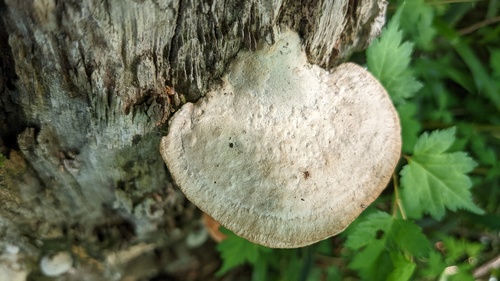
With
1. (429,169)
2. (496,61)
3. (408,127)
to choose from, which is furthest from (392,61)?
(496,61)

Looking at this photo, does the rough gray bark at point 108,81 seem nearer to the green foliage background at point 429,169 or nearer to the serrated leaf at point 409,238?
the green foliage background at point 429,169

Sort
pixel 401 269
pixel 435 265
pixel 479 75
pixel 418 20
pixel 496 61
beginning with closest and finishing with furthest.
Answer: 1. pixel 401 269
2. pixel 418 20
3. pixel 435 265
4. pixel 496 61
5. pixel 479 75

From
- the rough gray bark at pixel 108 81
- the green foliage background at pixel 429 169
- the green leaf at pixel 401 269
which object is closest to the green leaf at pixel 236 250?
the green foliage background at pixel 429 169

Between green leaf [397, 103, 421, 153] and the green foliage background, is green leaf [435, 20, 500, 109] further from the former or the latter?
green leaf [397, 103, 421, 153]

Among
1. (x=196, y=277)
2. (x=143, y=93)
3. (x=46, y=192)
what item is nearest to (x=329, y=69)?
(x=143, y=93)

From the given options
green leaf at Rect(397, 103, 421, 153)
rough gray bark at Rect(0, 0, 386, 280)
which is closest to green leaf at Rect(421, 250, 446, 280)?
green leaf at Rect(397, 103, 421, 153)

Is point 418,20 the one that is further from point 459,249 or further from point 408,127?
point 459,249

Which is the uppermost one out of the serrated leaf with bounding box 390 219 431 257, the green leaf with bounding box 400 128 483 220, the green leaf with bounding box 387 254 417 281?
the green leaf with bounding box 400 128 483 220
